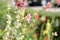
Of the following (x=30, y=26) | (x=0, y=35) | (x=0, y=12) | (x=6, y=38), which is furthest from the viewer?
(x=0, y=12)

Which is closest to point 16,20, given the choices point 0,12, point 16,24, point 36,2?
point 16,24

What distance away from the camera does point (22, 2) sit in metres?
1.94

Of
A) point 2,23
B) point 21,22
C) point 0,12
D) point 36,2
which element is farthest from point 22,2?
point 36,2

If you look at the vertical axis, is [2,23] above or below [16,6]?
below

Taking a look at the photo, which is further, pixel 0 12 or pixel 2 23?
pixel 0 12

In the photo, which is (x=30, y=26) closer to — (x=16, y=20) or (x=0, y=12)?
(x=0, y=12)

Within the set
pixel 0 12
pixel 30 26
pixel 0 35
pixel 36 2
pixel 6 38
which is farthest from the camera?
pixel 36 2

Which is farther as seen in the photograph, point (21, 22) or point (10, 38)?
point (21, 22)

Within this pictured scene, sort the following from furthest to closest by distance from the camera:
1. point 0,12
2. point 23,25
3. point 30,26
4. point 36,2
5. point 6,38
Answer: point 36,2 < point 0,12 < point 30,26 < point 23,25 < point 6,38

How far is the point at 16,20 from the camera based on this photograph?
1.94 metres

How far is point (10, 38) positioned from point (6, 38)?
56mm

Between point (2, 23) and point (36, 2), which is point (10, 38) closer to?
point (2, 23)

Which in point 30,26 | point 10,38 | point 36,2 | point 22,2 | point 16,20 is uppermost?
point 22,2

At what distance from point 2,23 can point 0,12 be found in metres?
0.79
